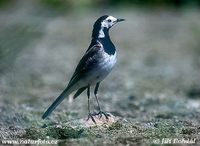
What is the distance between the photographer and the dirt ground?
306 inches

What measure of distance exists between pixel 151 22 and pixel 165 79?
7208mm

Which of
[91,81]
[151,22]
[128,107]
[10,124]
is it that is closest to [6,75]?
[128,107]

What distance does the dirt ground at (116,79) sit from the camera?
7773 mm

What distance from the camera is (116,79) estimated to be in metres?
12.8

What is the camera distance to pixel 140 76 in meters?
13.1

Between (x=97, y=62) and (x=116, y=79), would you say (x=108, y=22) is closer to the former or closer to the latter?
(x=97, y=62)

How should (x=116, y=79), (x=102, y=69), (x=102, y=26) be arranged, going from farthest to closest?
(x=116, y=79)
(x=102, y=26)
(x=102, y=69)

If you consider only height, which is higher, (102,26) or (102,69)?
(102,26)

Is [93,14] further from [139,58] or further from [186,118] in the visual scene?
[186,118]

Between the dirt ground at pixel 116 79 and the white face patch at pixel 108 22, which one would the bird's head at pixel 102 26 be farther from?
the dirt ground at pixel 116 79

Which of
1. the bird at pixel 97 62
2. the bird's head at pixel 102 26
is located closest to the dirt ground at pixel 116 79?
the bird at pixel 97 62

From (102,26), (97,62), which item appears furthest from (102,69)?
(102,26)

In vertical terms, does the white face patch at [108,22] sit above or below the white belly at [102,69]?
above

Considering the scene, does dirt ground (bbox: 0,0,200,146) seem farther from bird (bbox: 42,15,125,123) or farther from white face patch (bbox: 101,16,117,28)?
white face patch (bbox: 101,16,117,28)
